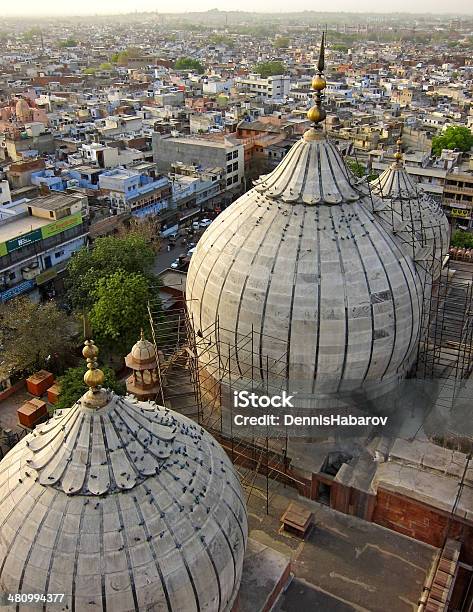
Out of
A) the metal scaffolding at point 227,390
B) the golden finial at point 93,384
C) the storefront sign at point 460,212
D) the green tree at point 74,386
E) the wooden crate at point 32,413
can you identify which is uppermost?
the golden finial at point 93,384

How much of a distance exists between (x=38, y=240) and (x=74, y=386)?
17.2 meters

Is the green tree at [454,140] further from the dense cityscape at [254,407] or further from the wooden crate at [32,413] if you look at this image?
the wooden crate at [32,413]

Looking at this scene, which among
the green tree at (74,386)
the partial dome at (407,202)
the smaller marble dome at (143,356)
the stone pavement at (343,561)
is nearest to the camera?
the stone pavement at (343,561)

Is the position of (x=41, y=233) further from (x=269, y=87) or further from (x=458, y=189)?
(x=269, y=87)

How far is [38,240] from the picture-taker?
125ft

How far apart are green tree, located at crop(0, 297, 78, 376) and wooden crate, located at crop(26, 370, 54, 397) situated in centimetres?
84

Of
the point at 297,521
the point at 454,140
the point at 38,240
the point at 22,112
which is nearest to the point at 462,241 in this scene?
the point at 454,140

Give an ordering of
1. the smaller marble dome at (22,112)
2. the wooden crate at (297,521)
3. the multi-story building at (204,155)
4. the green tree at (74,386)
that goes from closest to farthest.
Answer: the wooden crate at (297,521), the green tree at (74,386), the multi-story building at (204,155), the smaller marble dome at (22,112)

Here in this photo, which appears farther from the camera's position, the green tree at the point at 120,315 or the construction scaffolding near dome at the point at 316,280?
the green tree at the point at 120,315

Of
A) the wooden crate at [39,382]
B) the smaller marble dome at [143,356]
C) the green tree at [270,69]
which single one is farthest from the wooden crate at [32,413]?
the green tree at [270,69]

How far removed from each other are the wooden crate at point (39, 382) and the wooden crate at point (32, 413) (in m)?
2.06

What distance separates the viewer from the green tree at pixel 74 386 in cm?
2306

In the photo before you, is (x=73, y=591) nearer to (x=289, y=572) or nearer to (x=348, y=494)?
(x=289, y=572)

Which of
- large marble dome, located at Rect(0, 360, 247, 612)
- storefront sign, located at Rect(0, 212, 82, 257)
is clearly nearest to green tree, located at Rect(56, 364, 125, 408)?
large marble dome, located at Rect(0, 360, 247, 612)
